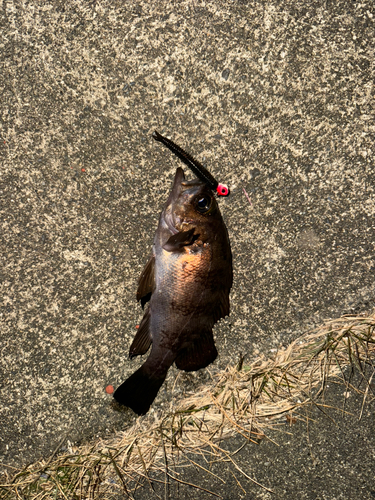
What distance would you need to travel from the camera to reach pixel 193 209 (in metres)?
2.28

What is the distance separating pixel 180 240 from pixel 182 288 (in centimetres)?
32

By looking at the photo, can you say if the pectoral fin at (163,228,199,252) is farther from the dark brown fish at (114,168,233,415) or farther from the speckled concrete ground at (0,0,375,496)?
the speckled concrete ground at (0,0,375,496)

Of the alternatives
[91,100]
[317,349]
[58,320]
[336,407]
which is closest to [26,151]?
[91,100]

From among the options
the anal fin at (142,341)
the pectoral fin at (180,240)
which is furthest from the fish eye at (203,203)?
the anal fin at (142,341)

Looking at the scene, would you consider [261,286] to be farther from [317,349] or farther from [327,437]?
[327,437]

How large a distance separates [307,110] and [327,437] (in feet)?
8.23

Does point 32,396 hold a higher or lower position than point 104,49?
lower

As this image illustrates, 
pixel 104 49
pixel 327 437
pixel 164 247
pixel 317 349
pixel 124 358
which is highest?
pixel 104 49

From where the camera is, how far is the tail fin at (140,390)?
8.36 ft

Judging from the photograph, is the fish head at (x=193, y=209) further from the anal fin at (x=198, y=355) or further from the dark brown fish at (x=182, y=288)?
the anal fin at (x=198, y=355)

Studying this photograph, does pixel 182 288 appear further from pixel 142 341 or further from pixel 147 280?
pixel 142 341

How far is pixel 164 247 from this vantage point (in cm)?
234

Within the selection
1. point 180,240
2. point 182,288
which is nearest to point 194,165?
point 180,240

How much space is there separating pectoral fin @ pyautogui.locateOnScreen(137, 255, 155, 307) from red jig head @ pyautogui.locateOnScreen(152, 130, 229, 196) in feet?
2.18
